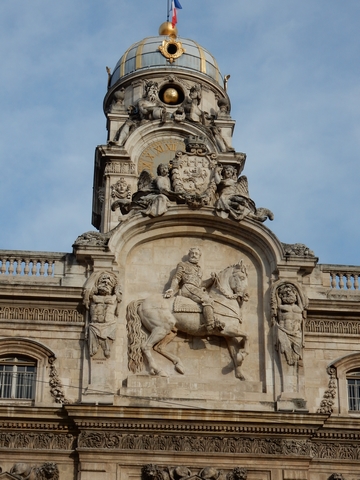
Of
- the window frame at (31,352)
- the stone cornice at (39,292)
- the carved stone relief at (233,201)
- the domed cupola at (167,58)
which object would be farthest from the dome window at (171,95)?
the window frame at (31,352)

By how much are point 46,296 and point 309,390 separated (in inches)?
253

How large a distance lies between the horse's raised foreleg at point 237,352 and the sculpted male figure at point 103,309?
274 cm

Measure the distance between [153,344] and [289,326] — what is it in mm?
3184

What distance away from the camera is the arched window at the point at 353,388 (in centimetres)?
Answer: 2847

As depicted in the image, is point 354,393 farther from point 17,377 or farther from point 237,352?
point 17,377

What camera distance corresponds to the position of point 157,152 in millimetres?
39531

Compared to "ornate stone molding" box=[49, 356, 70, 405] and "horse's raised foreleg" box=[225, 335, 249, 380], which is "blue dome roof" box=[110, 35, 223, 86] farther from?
"ornate stone molding" box=[49, 356, 70, 405]

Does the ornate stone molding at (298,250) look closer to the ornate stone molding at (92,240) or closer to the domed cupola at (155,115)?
the ornate stone molding at (92,240)

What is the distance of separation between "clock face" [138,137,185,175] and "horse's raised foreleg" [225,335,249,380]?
11.7 metres

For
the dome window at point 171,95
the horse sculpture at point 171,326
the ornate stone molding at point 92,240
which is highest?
the dome window at point 171,95

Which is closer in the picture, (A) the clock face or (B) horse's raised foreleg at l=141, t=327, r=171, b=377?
(B) horse's raised foreleg at l=141, t=327, r=171, b=377

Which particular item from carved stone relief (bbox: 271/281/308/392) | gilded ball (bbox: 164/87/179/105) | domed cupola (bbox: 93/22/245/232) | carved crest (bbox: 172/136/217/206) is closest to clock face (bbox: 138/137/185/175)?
domed cupola (bbox: 93/22/245/232)

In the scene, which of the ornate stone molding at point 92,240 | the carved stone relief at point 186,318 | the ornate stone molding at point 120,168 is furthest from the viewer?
the ornate stone molding at point 120,168

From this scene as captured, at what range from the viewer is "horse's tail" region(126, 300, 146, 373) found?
92.6ft
